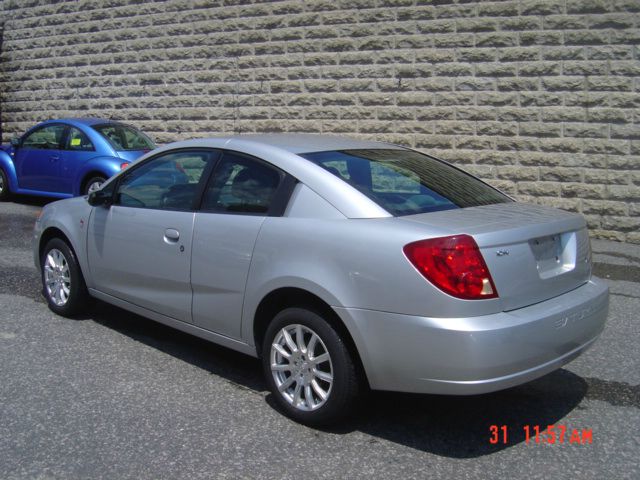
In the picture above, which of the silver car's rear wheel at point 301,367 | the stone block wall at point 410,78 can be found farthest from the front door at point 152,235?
the stone block wall at point 410,78

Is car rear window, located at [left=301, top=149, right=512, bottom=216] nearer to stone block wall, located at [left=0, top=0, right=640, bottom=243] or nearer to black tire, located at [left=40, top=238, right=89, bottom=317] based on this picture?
black tire, located at [left=40, top=238, right=89, bottom=317]

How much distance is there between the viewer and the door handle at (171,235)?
179 inches

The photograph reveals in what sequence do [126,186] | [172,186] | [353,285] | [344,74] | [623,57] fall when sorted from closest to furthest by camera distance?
[353,285] → [172,186] → [126,186] → [623,57] → [344,74]

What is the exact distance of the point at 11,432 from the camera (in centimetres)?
374

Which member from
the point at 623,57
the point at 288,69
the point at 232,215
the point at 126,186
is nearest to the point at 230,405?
the point at 232,215

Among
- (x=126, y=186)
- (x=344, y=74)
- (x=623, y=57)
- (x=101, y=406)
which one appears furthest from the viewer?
(x=344, y=74)

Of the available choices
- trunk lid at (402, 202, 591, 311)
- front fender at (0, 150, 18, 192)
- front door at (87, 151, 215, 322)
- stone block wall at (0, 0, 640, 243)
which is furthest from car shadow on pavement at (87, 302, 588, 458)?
front fender at (0, 150, 18, 192)

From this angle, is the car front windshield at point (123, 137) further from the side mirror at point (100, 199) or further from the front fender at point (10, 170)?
the side mirror at point (100, 199)

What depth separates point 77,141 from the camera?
1122cm

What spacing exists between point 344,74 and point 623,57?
13.6 feet

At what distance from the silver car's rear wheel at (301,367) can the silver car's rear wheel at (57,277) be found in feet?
8.02

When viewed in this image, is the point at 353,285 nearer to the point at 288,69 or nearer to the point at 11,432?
the point at 11,432
